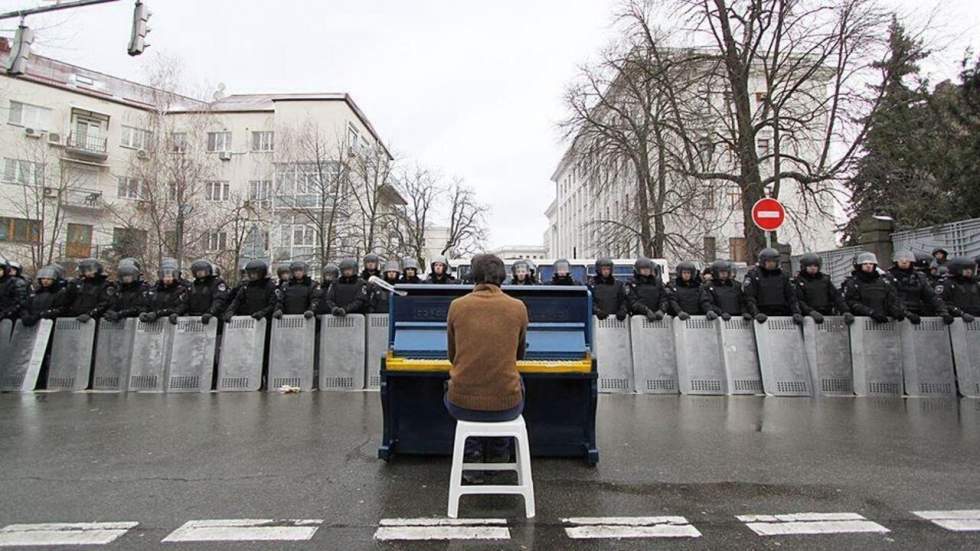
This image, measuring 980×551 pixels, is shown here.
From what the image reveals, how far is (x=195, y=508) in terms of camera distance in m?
3.85

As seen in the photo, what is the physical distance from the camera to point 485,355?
3.73 meters

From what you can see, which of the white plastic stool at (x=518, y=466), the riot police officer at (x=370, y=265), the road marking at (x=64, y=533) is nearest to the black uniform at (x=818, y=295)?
the white plastic stool at (x=518, y=466)

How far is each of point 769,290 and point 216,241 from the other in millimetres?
27838

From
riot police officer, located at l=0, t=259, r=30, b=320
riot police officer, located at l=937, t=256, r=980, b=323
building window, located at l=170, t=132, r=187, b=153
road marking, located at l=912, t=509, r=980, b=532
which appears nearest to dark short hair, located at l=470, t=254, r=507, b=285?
road marking, located at l=912, t=509, r=980, b=532

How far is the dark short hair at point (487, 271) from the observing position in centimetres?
400

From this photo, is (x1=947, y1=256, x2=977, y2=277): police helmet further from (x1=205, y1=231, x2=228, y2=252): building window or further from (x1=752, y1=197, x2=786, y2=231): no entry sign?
(x1=205, y1=231, x2=228, y2=252): building window

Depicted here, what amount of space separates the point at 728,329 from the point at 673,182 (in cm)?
1497

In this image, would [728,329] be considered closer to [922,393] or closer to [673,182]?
[922,393]

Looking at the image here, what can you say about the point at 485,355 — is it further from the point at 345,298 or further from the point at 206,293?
the point at 206,293

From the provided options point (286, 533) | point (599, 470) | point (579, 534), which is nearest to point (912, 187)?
point (599, 470)

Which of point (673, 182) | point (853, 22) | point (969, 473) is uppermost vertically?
point (853, 22)

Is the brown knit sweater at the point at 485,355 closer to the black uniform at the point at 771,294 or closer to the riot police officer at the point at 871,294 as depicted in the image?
the black uniform at the point at 771,294

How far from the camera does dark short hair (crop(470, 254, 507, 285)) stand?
13.1ft

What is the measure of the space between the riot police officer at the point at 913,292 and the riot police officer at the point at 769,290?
1700 mm
